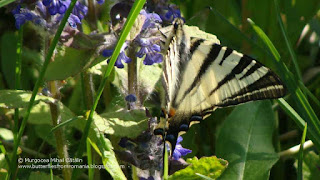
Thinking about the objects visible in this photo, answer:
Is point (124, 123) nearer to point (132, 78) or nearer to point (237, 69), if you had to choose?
point (132, 78)

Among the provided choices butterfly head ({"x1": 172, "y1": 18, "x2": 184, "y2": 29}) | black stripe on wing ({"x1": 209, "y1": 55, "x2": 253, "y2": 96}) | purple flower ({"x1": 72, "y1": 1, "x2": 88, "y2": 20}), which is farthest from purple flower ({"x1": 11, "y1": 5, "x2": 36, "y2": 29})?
black stripe on wing ({"x1": 209, "y1": 55, "x2": 253, "y2": 96})

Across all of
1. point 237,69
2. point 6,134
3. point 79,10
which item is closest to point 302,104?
point 237,69

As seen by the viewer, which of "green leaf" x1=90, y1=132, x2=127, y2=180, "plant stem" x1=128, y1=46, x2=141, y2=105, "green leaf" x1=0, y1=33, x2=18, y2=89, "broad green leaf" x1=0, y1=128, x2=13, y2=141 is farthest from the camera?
"green leaf" x1=0, y1=33, x2=18, y2=89

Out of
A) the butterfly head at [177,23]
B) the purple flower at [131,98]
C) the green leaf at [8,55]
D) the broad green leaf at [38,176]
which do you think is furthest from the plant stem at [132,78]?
the green leaf at [8,55]

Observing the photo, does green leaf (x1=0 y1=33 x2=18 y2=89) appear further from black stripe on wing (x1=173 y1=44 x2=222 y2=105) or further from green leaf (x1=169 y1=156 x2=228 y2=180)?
green leaf (x1=169 y1=156 x2=228 y2=180)

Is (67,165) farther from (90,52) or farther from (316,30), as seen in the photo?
(316,30)
